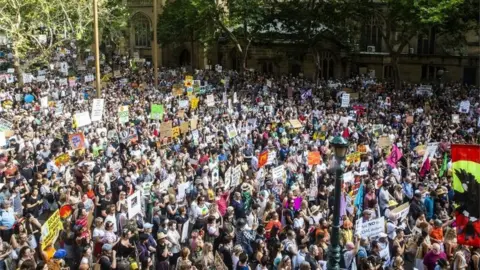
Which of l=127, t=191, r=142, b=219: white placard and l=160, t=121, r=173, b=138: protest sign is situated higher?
l=160, t=121, r=173, b=138: protest sign

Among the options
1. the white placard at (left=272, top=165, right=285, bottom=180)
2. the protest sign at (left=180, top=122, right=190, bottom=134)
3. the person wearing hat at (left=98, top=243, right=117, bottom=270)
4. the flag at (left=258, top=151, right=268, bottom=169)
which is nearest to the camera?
the person wearing hat at (left=98, top=243, right=117, bottom=270)

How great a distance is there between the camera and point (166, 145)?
17906 mm

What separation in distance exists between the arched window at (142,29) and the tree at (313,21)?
17.9 meters

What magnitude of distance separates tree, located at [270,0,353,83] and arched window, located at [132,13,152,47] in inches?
703

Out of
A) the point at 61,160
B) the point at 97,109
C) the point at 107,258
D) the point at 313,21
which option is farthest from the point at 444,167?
the point at 313,21

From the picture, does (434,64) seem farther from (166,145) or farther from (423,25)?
(166,145)

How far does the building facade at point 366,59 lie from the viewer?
1519 inches

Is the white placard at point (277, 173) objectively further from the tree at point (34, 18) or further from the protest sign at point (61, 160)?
the tree at point (34, 18)

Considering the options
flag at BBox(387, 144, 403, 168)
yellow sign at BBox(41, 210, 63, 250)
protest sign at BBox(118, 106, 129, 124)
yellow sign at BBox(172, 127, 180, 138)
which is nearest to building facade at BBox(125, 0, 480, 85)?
yellow sign at BBox(172, 127, 180, 138)

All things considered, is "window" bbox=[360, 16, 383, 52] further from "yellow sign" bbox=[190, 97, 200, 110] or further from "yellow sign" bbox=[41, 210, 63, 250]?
"yellow sign" bbox=[41, 210, 63, 250]

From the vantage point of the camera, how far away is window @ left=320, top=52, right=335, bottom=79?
4219 centimetres

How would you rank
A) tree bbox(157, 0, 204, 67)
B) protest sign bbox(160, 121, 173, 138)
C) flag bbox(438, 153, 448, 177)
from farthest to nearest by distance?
tree bbox(157, 0, 204, 67) → protest sign bbox(160, 121, 173, 138) → flag bbox(438, 153, 448, 177)

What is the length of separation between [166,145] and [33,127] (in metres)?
5.45

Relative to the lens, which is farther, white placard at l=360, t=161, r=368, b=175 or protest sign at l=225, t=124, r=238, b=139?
protest sign at l=225, t=124, r=238, b=139
